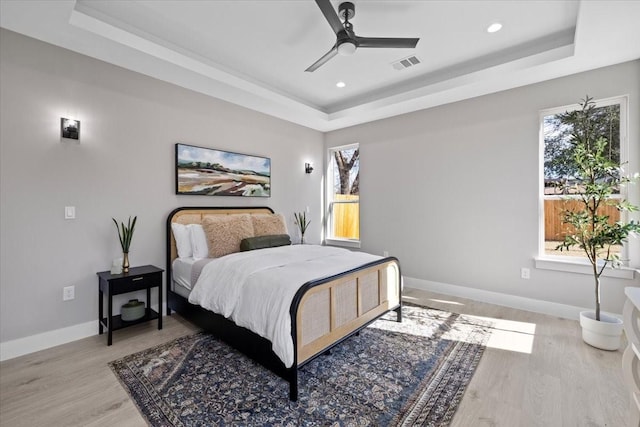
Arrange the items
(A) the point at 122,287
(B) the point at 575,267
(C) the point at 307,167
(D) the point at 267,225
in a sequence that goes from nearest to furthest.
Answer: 1. (A) the point at 122,287
2. (B) the point at 575,267
3. (D) the point at 267,225
4. (C) the point at 307,167

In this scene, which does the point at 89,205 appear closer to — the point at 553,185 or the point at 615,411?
the point at 615,411

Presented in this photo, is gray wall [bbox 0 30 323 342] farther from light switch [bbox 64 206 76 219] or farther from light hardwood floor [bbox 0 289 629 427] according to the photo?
light hardwood floor [bbox 0 289 629 427]

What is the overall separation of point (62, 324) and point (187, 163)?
6.57 feet

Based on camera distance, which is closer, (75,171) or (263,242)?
(75,171)

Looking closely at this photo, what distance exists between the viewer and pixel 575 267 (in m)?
3.16

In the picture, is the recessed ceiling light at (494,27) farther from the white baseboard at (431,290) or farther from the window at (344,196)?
the white baseboard at (431,290)

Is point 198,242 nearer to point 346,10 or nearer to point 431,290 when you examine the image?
point 346,10

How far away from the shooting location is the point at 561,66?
9.74ft

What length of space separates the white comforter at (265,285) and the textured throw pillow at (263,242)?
1.15ft

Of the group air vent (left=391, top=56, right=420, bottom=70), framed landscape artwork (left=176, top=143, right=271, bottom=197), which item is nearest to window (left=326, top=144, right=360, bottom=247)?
framed landscape artwork (left=176, top=143, right=271, bottom=197)

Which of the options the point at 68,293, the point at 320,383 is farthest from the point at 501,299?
the point at 68,293

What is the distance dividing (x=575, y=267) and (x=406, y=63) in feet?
9.67

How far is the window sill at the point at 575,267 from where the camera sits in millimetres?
2897

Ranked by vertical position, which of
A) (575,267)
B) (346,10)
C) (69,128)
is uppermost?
(346,10)
